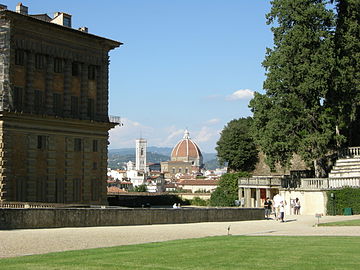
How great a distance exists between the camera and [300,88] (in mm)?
49281

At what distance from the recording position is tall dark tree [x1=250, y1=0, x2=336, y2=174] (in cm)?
4903

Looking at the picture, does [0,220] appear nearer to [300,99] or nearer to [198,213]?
[198,213]

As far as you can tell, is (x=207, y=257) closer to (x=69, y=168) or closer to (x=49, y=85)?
(x=69, y=168)

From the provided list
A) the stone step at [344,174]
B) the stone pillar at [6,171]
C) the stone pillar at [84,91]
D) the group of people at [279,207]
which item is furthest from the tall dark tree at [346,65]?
the stone pillar at [6,171]

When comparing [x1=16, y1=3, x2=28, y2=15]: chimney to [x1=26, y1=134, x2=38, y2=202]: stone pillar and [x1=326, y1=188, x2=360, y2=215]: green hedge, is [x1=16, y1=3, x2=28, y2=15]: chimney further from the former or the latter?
[x1=326, y1=188, x2=360, y2=215]: green hedge

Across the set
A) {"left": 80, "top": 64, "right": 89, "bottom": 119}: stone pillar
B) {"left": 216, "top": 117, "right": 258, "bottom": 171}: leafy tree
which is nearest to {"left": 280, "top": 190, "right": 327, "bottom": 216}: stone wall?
{"left": 80, "top": 64, "right": 89, "bottom": 119}: stone pillar

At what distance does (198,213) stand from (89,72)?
73.1 feet

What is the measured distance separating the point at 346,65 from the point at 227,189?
32.7 meters

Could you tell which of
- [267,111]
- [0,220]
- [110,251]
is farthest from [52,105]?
[110,251]

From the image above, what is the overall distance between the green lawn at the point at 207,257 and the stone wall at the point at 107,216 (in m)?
8.11

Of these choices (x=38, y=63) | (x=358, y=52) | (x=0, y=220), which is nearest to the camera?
(x=0, y=220)

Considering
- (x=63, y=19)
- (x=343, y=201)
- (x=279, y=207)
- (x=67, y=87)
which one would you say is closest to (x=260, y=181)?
(x=343, y=201)

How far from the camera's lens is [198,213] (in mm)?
36906

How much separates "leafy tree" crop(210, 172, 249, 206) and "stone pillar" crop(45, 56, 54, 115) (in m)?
31.7
